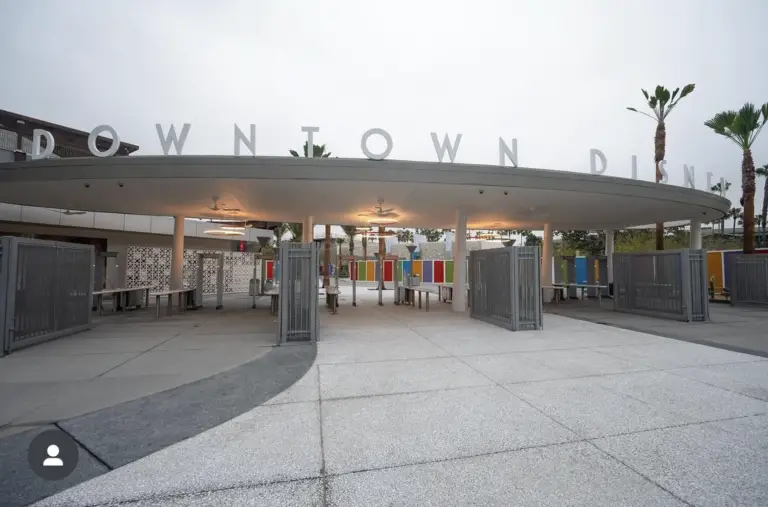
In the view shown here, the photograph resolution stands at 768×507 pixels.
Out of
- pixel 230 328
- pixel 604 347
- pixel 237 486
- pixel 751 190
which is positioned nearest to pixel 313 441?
pixel 237 486

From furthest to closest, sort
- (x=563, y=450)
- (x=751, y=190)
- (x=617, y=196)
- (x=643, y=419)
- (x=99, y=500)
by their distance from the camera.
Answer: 1. (x=751, y=190)
2. (x=617, y=196)
3. (x=643, y=419)
4. (x=563, y=450)
5. (x=99, y=500)

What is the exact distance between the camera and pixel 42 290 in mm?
8266

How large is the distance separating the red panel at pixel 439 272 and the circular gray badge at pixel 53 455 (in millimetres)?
36846

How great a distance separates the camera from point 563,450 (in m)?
3.40

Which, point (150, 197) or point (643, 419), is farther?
point (150, 197)

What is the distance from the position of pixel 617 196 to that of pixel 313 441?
1270 centimetres

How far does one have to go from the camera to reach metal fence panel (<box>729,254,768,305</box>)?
617 inches

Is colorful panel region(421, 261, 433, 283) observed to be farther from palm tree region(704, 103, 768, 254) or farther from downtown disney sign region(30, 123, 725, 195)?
downtown disney sign region(30, 123, 725, 195)

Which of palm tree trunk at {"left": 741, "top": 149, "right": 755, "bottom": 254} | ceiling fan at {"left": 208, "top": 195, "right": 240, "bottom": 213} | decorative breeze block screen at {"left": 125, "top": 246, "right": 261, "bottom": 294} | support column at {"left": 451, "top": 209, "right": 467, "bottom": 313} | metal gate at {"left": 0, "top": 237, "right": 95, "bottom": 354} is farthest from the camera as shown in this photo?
decorative breeze block screen at {"left": 125, "top": 246, "right": 261, "bottom": 294}

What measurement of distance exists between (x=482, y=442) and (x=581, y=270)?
23.2 meters

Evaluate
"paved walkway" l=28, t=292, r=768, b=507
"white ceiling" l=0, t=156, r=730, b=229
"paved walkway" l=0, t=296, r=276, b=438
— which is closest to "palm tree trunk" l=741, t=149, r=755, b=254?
"white ceiling" l=0, t=156, r=730, b=229

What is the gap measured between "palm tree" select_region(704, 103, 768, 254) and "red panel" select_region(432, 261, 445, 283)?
77.5 feet

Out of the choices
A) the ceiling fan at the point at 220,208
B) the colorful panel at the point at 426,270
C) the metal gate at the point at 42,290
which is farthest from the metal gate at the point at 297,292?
the colorful panel at the point at 426,270

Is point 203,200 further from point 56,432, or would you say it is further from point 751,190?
point 751,190
